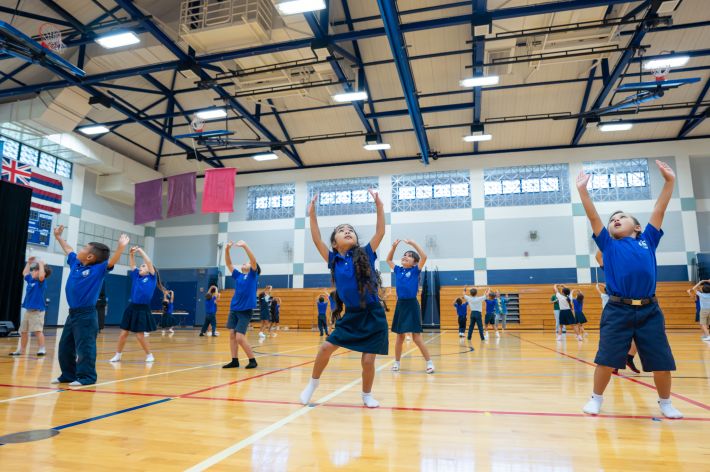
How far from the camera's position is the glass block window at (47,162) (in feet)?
61.4

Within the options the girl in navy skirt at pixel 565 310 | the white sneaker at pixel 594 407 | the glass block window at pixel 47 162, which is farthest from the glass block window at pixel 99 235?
the white sneaker at pixel 594 407

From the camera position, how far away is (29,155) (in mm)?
18125

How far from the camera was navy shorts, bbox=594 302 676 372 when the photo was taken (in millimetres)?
3355

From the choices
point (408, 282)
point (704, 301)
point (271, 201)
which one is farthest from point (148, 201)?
point (704, 301)

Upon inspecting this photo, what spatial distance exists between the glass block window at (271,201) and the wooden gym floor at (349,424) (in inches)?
698

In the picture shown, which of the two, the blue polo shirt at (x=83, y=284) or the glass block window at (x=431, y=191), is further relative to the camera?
the glass block window at (x=431, y=191)

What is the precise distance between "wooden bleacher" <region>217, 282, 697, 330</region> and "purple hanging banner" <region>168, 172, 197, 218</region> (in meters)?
5.28

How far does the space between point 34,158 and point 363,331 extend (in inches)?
792

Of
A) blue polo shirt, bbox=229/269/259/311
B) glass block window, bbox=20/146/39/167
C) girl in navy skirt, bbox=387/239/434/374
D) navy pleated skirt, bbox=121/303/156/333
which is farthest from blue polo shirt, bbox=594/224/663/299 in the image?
glass block window, bbox=20/146/39/167

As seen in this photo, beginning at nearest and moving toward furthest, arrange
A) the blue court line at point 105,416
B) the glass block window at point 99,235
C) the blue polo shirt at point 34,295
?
the blue court line at point 105,416 < the blue polo shirt at point 34,295 < the glass block window at point 99,235

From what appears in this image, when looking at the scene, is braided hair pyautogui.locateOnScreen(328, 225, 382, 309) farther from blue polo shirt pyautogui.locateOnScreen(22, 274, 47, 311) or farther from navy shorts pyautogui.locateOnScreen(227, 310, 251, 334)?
blue polo shirt pyautogui.locateOnScreen(22, 274, 47, 311)

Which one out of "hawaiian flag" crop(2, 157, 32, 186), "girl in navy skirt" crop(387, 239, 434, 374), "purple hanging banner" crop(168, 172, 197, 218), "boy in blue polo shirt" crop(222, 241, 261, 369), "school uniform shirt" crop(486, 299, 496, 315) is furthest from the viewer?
"purple hanging banner" crop(168, 172, 197, 218)

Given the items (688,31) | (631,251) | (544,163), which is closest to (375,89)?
(544,163)

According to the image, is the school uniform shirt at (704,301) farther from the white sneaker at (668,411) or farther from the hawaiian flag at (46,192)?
the hawaiian flag at (46,192)
